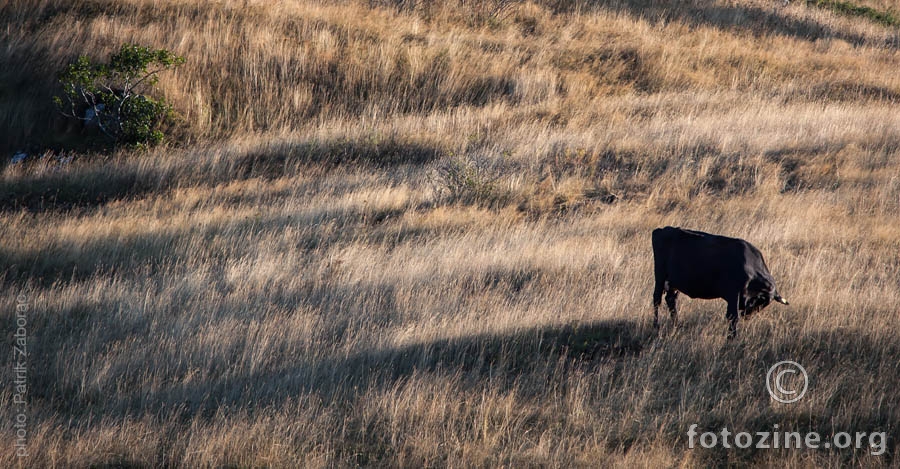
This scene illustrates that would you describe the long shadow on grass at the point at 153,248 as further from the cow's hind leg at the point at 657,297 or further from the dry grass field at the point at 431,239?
the cow's hind leg at the point at 657,297

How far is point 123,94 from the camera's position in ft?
50.2

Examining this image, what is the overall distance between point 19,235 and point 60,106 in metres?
6.60

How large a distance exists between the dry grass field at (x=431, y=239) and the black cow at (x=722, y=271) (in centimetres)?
44

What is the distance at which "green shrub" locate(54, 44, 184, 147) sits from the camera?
14.8m

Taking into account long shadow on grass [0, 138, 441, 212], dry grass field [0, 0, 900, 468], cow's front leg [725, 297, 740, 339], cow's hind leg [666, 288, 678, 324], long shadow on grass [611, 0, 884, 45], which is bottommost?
long shadow on grass [0, 138, 441, 212]

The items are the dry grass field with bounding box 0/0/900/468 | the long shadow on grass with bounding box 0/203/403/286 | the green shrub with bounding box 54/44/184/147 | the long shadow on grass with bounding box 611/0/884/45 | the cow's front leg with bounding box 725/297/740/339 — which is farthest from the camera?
the long shadow on grass with bounding box 611/0/884/45

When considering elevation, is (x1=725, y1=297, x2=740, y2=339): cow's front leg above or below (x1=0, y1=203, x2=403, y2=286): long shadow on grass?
above

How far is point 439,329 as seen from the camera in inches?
244

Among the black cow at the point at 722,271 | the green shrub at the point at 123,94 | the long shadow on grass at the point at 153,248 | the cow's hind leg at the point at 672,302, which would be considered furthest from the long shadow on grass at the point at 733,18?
the black cow at the point at 722,271

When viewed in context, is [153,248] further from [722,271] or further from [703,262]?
[722,271]

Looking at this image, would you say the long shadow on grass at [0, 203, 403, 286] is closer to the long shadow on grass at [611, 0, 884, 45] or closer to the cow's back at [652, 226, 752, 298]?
the cow's back at [652, 226, 752, 298]
